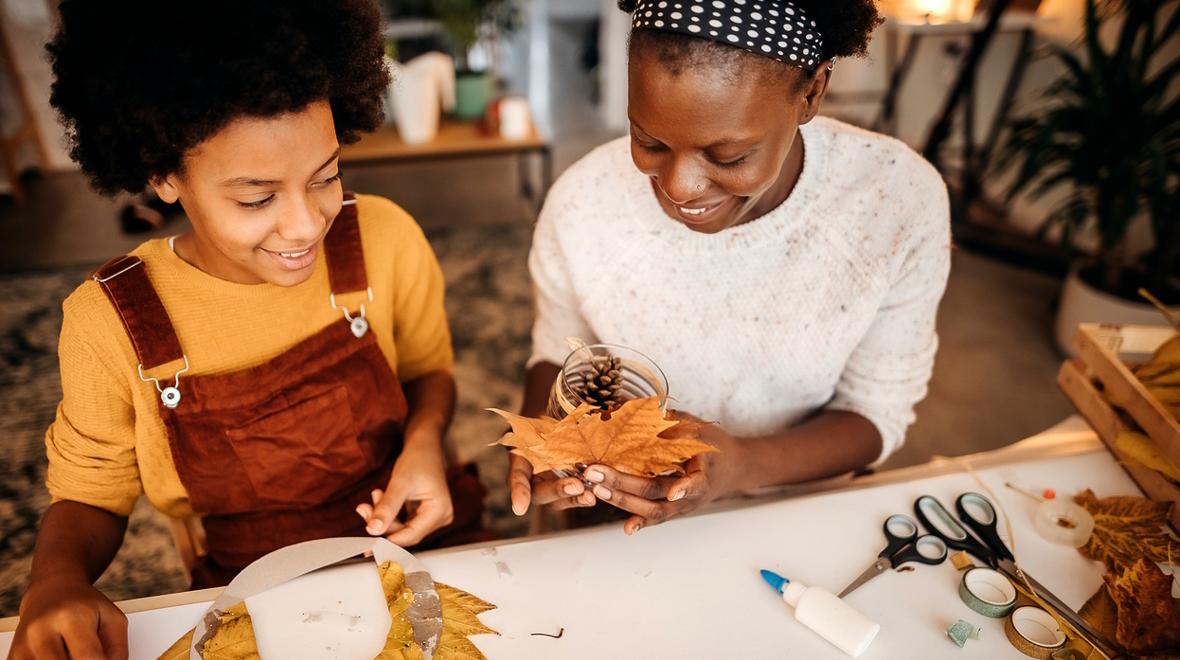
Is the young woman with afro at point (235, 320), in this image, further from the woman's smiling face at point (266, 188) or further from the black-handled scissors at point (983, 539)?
the black-handled scissors at point (983, 539)

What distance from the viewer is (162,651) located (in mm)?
1001

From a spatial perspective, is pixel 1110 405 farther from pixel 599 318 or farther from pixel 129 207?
pixel 129 207

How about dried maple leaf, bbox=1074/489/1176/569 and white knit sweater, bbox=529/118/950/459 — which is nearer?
dried maple leaf, bbox=1074/489/1176/569

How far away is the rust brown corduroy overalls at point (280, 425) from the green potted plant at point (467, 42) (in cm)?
286

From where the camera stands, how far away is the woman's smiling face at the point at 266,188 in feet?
3.48

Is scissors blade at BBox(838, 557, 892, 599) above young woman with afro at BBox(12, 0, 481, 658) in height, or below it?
below

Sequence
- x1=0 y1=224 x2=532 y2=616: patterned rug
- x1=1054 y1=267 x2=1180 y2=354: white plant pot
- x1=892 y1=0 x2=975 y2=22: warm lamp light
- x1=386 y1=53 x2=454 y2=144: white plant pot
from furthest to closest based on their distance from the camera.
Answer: x1=892 y1=0 x2=975 y2=22: warm lamp light
x1=386 y1=53 x2=454 y2=144: white plant pot
x1=1054 y1=267 x2=1180 y2=354: white plant pot
x1=0 y1=224 x2=532 y2=616: patterned rug

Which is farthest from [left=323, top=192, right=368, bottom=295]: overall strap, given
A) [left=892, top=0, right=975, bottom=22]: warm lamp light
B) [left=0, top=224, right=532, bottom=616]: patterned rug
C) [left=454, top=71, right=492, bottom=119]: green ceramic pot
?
[left=892, top=0, right=975, bottom=22]: warm lamp light

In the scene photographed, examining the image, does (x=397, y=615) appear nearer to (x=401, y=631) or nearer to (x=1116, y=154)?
(x=401, y=631)

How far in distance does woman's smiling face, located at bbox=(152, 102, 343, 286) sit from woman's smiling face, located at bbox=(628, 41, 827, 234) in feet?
1.49

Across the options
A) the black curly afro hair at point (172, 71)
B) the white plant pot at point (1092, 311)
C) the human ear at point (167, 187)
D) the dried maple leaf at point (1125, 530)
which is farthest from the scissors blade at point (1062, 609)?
the white plant pot at point (1092, 311)

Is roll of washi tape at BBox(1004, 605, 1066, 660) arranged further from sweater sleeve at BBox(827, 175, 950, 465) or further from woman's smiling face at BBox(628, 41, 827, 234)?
woman's smiling face at BBox(628, 41, 827, 234)

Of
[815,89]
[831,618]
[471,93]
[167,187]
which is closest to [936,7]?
[471,93]

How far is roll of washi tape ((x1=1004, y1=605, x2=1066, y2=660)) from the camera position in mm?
1005
